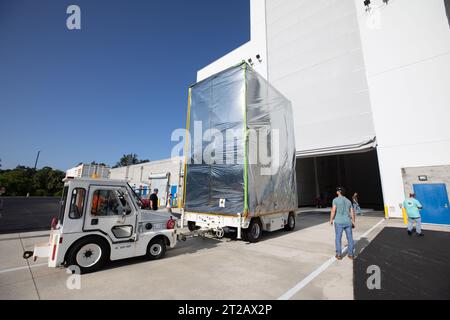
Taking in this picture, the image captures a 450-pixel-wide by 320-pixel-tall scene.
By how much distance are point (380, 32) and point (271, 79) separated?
878 centimetres

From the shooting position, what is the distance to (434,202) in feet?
37.0

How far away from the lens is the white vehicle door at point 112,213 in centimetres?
449

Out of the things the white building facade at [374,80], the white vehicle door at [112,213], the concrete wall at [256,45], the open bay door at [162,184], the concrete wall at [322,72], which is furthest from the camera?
the open bay door at [162,184]

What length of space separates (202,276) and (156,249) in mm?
1791

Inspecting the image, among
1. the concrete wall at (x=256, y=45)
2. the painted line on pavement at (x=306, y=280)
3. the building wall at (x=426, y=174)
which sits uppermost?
the concrete wall at (x=256, y=45)

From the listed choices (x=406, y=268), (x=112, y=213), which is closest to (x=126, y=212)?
(x=112, y=213)

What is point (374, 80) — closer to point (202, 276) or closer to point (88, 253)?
point (202, 276)

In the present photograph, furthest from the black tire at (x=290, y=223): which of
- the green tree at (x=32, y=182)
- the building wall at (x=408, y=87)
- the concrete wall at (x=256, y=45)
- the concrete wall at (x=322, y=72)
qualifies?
→ the green tree at (x=32, y=182)

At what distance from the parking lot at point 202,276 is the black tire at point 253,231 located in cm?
49

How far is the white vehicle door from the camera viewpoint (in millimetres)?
4488

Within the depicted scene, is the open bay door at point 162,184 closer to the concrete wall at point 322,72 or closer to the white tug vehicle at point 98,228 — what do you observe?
the concrete wall at point 322,72

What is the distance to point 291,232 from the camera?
916 cm

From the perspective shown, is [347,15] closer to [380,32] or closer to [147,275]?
[380,32]
